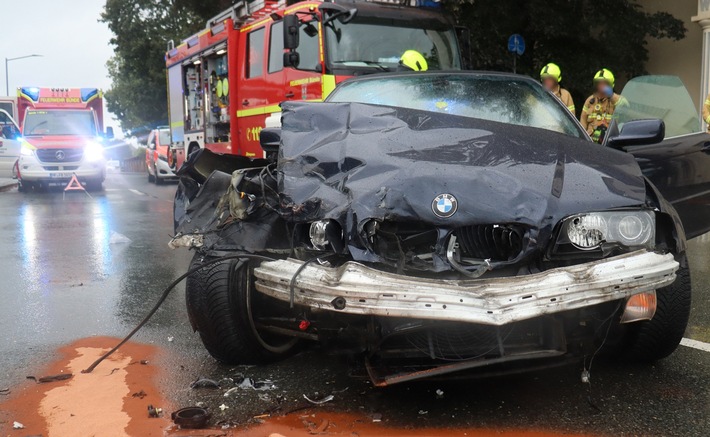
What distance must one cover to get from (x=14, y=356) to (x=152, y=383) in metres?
1.11

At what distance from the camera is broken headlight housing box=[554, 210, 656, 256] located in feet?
11.7

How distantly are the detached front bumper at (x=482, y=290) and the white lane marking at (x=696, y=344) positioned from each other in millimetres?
1552

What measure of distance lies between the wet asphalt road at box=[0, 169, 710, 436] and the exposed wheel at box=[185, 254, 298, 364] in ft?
0.65

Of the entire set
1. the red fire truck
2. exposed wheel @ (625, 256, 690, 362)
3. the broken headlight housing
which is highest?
the red fire truck

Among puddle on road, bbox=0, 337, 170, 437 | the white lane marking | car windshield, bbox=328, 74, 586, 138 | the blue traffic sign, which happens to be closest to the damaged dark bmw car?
puddle on road, bbox=0, 337, 170, 437

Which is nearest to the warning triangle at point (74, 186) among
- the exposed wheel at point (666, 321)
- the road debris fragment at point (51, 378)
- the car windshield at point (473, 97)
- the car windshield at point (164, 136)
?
the car windshield at point (164, 136)

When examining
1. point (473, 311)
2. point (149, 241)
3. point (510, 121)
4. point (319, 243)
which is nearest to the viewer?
point (473, 311)

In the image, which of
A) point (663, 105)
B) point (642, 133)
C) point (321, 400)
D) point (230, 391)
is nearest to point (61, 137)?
point (663, 105)

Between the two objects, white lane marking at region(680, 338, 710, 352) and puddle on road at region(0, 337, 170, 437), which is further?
white lane marking at region(680, 338, 710, 352)

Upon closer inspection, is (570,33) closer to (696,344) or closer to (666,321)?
(696,344)

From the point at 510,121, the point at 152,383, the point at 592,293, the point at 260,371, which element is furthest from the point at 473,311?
the point at 510,121

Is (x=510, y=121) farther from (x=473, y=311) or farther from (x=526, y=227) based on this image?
(x=473, y=311)

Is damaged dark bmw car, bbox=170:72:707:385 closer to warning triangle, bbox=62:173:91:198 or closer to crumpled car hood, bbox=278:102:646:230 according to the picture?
crumpled car hood, bbox=278:102:646:230

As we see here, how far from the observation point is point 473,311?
10.3 ft
